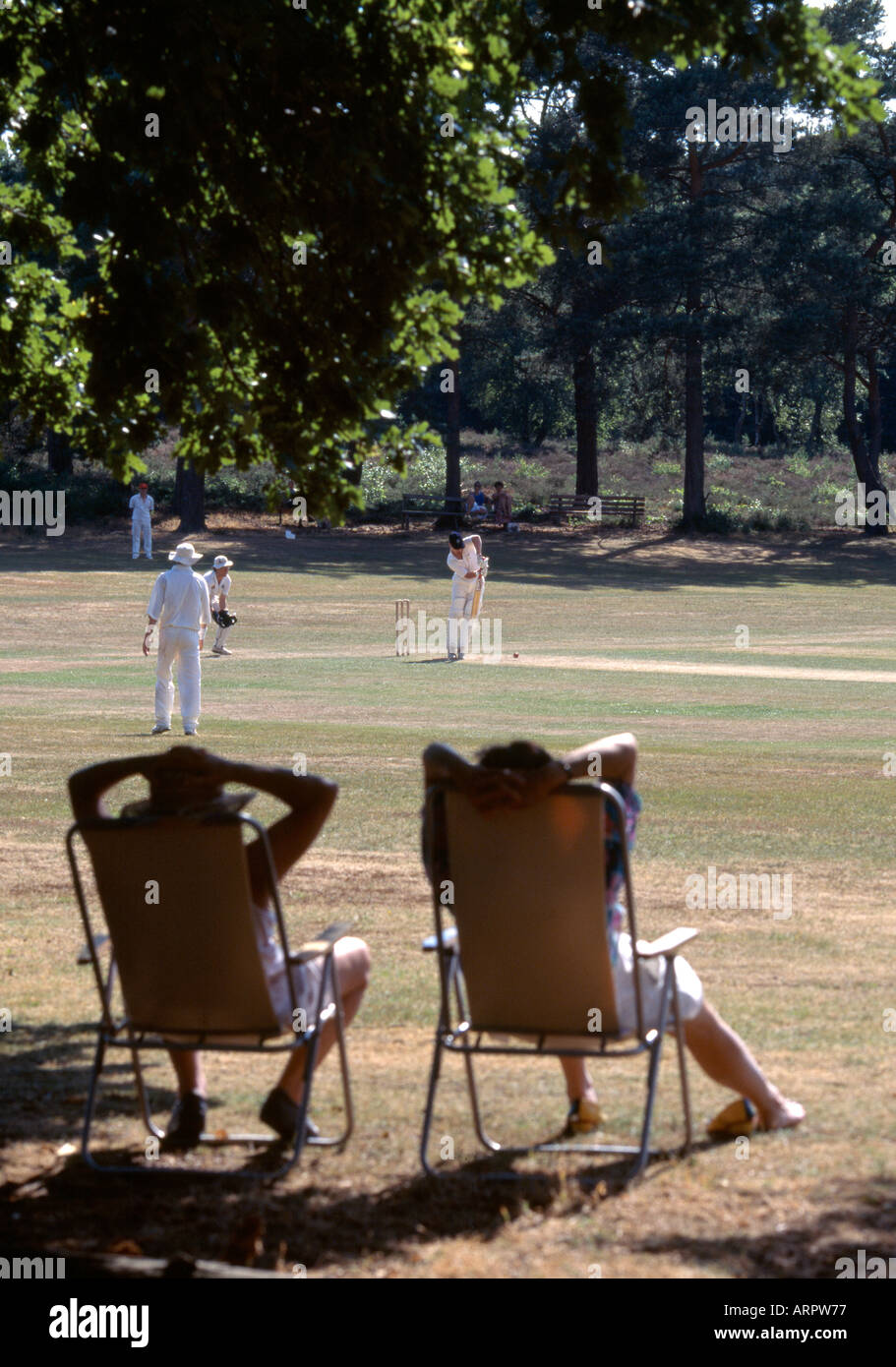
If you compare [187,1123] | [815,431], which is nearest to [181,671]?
[187,1123]

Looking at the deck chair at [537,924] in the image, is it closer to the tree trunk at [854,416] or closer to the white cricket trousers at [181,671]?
the white cricket trousers at [181,671]

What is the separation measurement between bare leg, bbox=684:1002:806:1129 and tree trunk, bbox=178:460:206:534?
52.9 metres

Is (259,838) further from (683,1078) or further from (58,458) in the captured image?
(58,458)

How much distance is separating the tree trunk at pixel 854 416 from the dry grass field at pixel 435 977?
30260 millimetres

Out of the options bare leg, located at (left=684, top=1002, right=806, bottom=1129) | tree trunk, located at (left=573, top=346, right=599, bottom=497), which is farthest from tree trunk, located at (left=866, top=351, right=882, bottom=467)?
bare leg, located at (left=684, top=1002, right=806, bottom=1129)

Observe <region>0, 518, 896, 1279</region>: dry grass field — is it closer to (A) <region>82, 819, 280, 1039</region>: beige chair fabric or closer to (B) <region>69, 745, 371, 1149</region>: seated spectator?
(B) <region>69, 745, 371, 1149</region>: seated spectator

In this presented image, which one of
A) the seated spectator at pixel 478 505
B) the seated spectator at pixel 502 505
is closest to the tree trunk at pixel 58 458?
the seated spectator at pixel 478 505

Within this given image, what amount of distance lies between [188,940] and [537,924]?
1016mm

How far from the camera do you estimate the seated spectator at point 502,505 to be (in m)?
60.9

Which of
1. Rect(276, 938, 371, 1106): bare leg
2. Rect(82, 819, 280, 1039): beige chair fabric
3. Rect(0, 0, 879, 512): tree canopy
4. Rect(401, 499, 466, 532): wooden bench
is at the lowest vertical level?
Rect(276, 938, 371, 1106): bare leg

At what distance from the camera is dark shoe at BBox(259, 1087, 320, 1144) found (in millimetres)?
5402

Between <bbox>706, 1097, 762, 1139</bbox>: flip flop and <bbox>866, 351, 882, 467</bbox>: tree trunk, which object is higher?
<bbox>866, 351, 882, 467</bbox>: tree trunk
